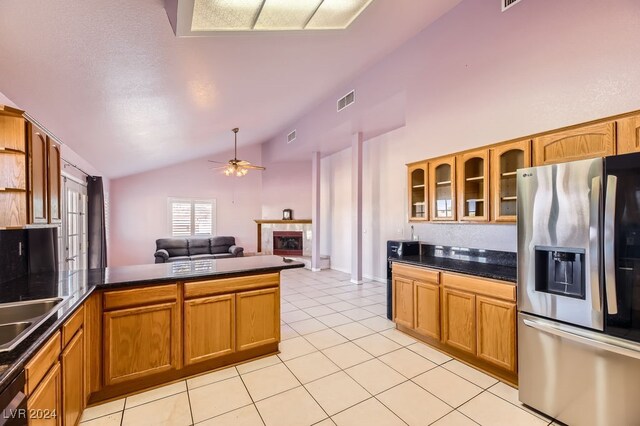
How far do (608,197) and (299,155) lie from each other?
6575 mm

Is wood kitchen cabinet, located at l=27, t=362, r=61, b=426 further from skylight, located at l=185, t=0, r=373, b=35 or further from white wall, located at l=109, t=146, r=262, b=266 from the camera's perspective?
white wall, located at l=109, t=146, r=262, b=266

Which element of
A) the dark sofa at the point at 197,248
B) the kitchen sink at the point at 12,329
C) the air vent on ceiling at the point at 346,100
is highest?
the air vent on ceiling at the point at 346,100

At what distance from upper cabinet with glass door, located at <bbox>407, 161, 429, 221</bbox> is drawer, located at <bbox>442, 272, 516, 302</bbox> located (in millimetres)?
965

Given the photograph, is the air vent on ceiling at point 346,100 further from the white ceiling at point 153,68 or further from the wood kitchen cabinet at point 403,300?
the wood kitchen cabinet at point 403,300

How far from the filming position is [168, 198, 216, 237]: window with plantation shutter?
784cm

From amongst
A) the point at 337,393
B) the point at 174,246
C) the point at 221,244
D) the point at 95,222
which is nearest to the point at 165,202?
the point at 174,246

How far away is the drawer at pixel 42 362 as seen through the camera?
1.20m

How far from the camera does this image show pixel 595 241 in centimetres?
178

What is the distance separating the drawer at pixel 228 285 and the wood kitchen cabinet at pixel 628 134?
9.64ft

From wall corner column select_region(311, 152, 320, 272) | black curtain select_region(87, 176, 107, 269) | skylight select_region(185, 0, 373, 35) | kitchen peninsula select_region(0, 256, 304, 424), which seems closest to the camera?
kitchen peninsula select_region(0, 256, 304, 424)

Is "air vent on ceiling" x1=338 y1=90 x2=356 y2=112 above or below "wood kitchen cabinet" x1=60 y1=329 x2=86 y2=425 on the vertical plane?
above

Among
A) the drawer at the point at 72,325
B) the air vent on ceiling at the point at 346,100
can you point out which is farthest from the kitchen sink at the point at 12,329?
the air vent on ceiling at the point at 346,100

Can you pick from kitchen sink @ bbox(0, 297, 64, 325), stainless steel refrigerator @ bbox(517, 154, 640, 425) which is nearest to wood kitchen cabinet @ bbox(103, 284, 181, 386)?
kitchen sink @ bbox(0, 297, 64, 325)

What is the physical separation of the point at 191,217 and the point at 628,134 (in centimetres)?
844
